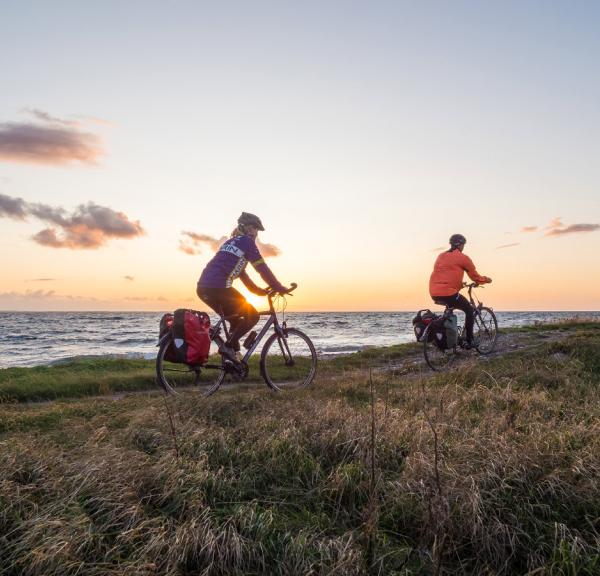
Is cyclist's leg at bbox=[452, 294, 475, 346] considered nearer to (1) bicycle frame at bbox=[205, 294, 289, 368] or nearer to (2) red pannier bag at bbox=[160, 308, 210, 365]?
(1) bicycle frame at bbox=[205, 294, 289, 368]

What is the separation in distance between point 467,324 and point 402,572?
35.4ft

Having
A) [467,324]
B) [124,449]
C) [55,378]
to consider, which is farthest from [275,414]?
[467,324]

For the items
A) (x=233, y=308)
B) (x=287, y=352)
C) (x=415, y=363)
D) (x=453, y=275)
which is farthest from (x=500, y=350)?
(x=233, y=308)

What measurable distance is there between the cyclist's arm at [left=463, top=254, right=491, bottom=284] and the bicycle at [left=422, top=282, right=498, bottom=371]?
1.42 feet

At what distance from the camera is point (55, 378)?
1095 cm

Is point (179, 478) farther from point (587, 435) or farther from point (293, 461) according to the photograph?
point (587, 435)

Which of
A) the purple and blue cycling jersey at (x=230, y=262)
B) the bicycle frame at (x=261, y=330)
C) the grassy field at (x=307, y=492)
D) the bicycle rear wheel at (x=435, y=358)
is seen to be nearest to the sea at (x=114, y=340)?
the bicycle rear wheel at (x=435, y=358)

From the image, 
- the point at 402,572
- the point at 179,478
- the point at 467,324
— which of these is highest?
the point at 467,324

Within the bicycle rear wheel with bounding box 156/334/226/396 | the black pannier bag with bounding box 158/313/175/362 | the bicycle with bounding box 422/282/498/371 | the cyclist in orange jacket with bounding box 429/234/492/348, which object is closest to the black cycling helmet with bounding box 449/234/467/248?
the cyclist in orange jacket with bounding box 429/234/492/348

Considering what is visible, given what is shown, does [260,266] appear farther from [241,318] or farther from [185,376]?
[185,376]

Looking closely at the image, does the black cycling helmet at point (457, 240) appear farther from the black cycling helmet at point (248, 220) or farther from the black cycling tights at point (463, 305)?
the black cycling helmet at point (248, 220)

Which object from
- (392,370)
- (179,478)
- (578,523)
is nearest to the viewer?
(578,523)

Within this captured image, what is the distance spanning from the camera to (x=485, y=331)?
14.2 metres

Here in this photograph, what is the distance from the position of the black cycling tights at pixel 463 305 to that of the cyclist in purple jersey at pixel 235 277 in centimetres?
550
